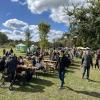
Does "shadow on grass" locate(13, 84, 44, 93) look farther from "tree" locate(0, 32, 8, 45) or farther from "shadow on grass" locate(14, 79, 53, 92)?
"tree" locate(0, 32, 8, 45)

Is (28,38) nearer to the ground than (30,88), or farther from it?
farther from it

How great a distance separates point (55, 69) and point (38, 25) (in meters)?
55.1

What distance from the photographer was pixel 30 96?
13555 mm

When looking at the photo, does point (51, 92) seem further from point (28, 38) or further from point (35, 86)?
point (28, 38)

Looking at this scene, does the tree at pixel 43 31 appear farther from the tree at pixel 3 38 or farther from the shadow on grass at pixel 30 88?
the tree at pixel 3 38

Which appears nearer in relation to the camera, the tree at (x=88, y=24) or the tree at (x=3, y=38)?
the tree at (x=88, y=24)

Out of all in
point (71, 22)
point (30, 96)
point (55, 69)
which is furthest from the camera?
point (71, 22)

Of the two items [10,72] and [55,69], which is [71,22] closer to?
[55,69]

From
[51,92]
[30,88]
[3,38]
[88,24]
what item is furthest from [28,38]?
[3,38]

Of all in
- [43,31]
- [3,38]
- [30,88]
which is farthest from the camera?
[3,38]

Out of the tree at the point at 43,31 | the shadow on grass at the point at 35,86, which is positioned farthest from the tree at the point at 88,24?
the tree at the point at 43,31

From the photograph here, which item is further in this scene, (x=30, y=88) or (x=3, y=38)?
(x=3, y=38)

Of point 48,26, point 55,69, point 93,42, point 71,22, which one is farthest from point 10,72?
point 48,26

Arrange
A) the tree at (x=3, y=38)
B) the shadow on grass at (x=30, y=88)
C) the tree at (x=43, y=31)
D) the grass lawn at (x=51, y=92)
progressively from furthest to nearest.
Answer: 1. the tree at (x=3, y=38)
2. the tree at (x=43, y=31)
3. the shadow on grass at (x=30, y=88)
4. the grass lawn at (x=51, y=92)
